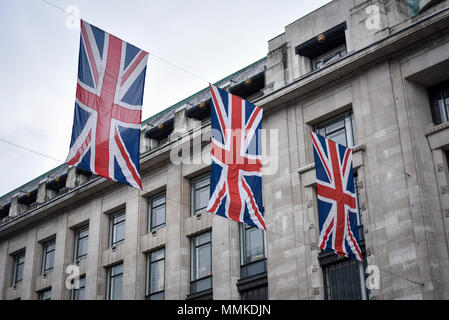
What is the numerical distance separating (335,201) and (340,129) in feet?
28.3

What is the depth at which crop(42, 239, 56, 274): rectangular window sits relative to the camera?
155 ft

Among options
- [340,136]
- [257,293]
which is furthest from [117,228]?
[340,136]

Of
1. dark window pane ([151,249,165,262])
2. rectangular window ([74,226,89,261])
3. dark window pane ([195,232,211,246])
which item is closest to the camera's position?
dark window pane ([195,232,211,246])

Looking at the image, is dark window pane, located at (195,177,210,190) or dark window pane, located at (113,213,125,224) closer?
dark window pane, located at (195,177,210,190)

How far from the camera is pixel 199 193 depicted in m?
40.1

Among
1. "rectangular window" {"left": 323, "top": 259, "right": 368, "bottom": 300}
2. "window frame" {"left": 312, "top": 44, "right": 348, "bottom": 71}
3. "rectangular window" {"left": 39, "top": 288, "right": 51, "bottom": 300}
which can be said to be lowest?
"rectangular window" {"left": 323, "top": 259, "right": 368, "bottom": 300}

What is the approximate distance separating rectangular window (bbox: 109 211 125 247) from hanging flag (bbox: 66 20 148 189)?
19.3 meters

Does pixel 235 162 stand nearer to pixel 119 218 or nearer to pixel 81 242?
pixel 119 218

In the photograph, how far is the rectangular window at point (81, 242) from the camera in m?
45.3

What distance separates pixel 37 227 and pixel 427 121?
2687cm

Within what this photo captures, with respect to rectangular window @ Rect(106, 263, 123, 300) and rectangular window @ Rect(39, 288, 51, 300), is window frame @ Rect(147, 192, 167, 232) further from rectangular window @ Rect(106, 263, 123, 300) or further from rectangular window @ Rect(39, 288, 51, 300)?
rectangular window @ Rect(39, 288, 51, 300)

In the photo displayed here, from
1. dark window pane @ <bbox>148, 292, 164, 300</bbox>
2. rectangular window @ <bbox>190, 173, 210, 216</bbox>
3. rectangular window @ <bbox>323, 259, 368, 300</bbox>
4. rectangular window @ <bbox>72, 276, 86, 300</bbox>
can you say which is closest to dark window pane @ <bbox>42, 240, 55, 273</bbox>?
rectangular window @ <bbox>72, 276, 86, 300</bbox>
